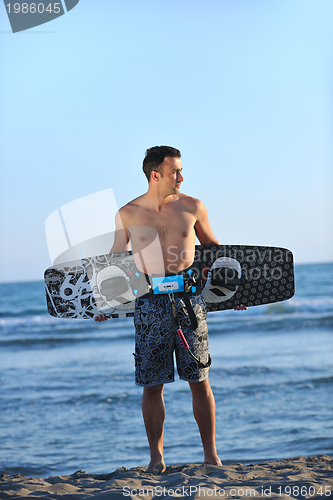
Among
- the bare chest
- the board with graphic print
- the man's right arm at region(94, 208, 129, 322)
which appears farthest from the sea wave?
the bare chest

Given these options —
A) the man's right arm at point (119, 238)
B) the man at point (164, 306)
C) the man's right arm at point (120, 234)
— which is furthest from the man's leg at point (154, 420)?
the man's right arm at point (120, 234)

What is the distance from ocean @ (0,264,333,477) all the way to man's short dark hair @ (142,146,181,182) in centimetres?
228

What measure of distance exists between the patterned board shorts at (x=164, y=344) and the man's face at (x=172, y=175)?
0.69 m

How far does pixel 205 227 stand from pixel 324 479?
1574 mm

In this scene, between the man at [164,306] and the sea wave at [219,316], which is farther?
the sea wave at [219,316]

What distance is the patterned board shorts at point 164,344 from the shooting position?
2.77 meters

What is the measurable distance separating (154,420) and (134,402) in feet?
9.44

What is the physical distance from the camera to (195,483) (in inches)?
94.5

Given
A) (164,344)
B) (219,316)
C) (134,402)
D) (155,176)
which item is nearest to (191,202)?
(155,176)

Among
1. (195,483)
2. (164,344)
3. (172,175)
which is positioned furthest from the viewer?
(172,175)

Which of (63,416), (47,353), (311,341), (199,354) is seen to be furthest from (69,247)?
(311,341)

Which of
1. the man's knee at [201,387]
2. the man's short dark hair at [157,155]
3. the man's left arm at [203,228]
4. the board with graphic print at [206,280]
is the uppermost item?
the man's short dark hair at [157,155]

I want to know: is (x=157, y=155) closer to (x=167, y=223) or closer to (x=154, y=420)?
(x=167, y=223)

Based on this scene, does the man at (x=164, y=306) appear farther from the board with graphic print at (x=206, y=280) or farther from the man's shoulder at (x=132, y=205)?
the board with graphic print at (x=206, y=280)
